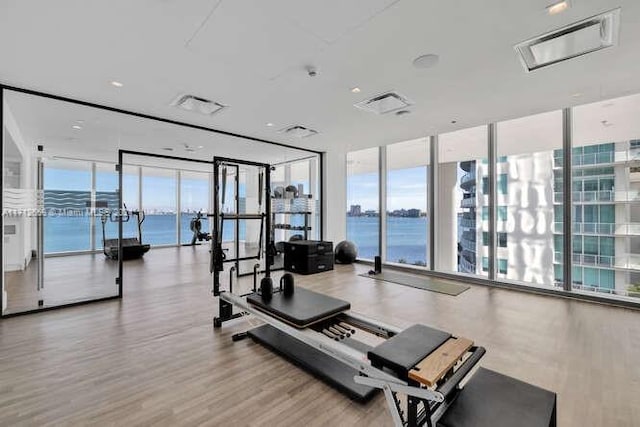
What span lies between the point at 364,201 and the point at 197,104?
16.0 feet

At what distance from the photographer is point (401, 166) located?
23.2ft

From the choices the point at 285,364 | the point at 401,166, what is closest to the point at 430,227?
the point at 401,166

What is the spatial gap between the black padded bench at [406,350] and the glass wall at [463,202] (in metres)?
4.32

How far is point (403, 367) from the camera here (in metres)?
1.65

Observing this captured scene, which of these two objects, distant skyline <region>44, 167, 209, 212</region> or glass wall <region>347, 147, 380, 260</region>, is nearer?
glass wall <region>347, 147, 380, 260</region>

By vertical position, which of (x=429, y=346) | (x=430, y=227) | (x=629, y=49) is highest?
(x=629, y=49)

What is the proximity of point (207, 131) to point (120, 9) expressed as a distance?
11.3 feet

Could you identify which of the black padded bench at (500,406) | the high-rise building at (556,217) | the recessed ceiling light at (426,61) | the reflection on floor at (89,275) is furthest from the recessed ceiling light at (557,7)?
the reflection on floor at (89,275)

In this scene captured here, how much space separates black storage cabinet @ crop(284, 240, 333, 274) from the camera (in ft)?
20.4

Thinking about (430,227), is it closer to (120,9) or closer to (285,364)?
(285,364)

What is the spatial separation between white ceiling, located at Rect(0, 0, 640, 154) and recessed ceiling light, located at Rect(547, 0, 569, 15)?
0.06 meters

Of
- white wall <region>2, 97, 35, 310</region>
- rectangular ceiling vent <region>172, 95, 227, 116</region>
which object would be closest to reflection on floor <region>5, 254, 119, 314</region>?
white wall <region>2, 97, 35, 310</region>

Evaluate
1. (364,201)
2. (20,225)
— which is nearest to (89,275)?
(20,225)

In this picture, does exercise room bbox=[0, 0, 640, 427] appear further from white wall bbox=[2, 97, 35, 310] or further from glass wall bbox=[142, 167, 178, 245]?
glass wall bbox=[142, 167, 178, 245]
